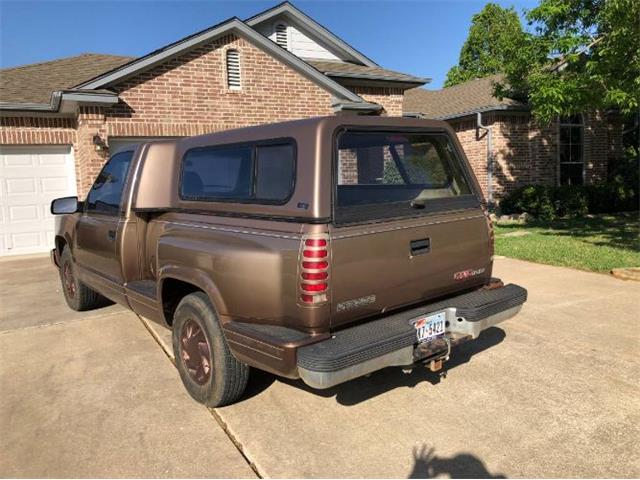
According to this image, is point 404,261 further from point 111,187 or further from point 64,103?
point 64,103

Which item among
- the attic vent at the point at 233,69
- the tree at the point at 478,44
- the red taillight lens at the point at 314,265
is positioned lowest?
the red taillight lens at the point at 314,265

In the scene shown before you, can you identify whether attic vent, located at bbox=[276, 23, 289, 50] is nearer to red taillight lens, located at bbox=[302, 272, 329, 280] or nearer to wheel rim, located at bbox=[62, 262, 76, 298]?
wheel rim, located at bbox=[62, 262, 76, 298]

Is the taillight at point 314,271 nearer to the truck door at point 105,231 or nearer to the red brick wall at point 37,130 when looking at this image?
the truck door at point 105,231

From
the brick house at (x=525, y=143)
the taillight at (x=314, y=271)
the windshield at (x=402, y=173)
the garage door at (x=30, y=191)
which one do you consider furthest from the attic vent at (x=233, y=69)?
the taillight at (x=314, y=271)

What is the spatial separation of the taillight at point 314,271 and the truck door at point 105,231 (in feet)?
7.73

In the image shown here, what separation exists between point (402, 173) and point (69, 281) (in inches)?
181

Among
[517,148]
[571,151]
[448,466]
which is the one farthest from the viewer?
[571,151]

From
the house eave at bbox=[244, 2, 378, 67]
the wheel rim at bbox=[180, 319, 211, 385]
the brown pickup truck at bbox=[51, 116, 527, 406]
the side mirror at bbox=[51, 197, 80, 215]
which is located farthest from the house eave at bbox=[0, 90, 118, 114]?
the wheel rim at bbox=[180, 319, 211, 385]

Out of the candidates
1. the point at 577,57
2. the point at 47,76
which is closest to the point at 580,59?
the point at 577,57

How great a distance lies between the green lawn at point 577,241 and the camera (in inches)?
325

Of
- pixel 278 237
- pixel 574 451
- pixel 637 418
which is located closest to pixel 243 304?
pixel 278 237

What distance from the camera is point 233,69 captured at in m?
11.5

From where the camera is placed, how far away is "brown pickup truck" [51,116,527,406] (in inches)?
121

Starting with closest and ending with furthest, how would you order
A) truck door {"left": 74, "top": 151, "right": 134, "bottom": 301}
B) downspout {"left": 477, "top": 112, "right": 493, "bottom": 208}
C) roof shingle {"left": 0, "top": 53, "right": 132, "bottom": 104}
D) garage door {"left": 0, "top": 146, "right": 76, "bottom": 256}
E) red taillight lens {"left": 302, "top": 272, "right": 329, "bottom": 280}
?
red taillight lens {"left": 302, "top": 272, "right": 329, "bottom": 280} → truck door {"left": 74, "top": 151, "right": 134, "bottom": 301} → roof shingle {"left": 0, "top": 53, "right": 132, "bottom": 104} → garage door {"left": 0, "top": 146, "right": 76, "bottom": 256} → downspout {"left": 477, "top": 112, "right": 493, "bottom": 208}
